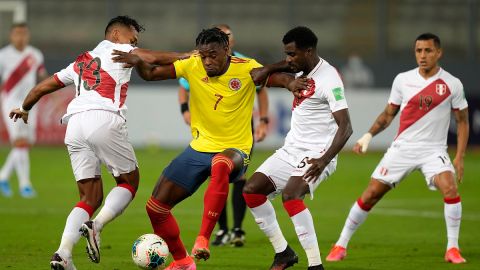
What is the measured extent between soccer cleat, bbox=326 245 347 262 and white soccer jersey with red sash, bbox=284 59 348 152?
1637mm

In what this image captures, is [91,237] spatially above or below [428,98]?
below

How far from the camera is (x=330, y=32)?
32844 mm

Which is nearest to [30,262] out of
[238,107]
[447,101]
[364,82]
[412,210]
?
[238,107]

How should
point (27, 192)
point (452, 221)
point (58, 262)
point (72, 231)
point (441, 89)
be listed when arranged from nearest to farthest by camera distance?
point (58, 262) → point (72, 231) → point (452, 221) → point (441, 89) → point (27, 192)

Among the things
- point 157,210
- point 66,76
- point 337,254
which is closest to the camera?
point 157,210

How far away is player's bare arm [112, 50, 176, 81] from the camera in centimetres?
928

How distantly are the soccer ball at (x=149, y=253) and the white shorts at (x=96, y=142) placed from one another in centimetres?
75

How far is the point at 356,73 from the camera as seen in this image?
32375 millimetres

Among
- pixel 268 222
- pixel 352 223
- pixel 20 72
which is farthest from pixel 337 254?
pixel 20 72

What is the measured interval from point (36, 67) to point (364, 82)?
1657 cm

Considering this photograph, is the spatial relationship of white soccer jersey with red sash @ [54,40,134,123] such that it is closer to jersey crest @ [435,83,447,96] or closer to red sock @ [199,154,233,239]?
red sock @ [199,154,233,239]

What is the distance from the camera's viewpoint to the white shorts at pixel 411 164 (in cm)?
1116

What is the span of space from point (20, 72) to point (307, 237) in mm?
9638

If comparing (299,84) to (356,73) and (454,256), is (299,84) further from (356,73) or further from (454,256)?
(356,73)
